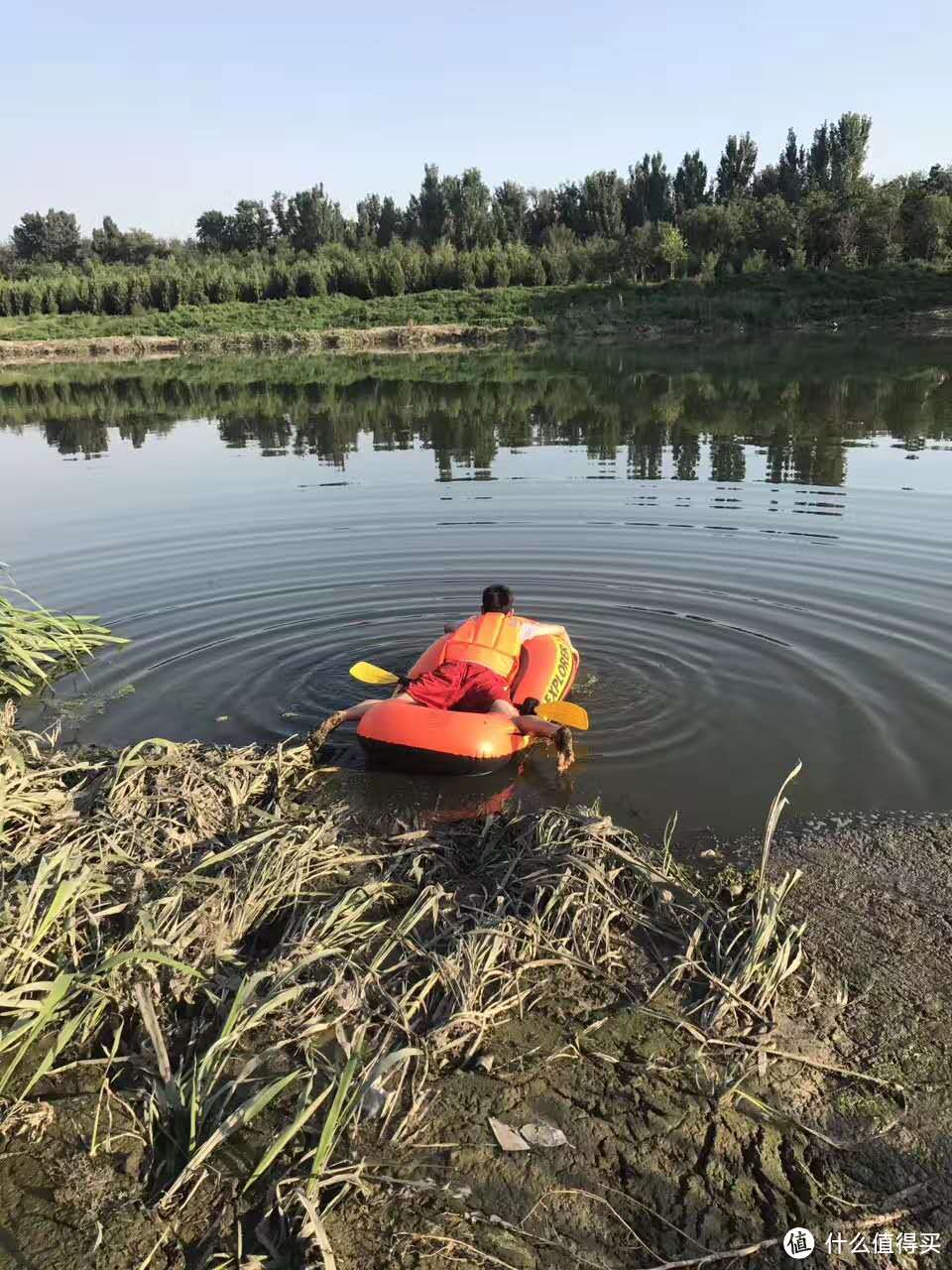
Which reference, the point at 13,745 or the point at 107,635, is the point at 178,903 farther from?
the point at 107,635

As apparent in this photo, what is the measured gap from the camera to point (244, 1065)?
3117 mm

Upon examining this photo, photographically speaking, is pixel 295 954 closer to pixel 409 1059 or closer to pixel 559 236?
pixel 409 1059

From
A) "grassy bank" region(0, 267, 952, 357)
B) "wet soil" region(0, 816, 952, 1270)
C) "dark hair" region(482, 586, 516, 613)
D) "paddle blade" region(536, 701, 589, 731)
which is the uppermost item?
"grassy bank" region(0, 267, 952, 357)

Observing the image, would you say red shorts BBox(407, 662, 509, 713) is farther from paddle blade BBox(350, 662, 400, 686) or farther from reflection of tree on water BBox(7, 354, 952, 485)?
reflection of tree on water BBox(7, 354, 952, 485)

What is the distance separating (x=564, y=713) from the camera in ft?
19.8

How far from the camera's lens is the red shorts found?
618cm

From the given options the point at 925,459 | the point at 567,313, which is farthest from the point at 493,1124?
the point at 567,313

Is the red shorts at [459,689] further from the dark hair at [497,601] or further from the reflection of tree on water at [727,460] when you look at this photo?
the reflection of tree on water at [727,460]

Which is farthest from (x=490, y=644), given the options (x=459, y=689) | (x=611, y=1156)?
(x=611, y=1156)

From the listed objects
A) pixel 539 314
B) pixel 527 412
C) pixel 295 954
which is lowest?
pixel 295 954

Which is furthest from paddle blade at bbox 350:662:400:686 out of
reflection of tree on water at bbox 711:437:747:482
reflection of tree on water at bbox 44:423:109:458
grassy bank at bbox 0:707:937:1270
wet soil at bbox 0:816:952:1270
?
reflection of tree on water at bbox 44:423:109:458

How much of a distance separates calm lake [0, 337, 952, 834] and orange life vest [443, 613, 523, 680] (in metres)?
0.74

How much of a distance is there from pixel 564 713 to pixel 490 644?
908mm

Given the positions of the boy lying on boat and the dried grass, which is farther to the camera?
the boy lying on boat
